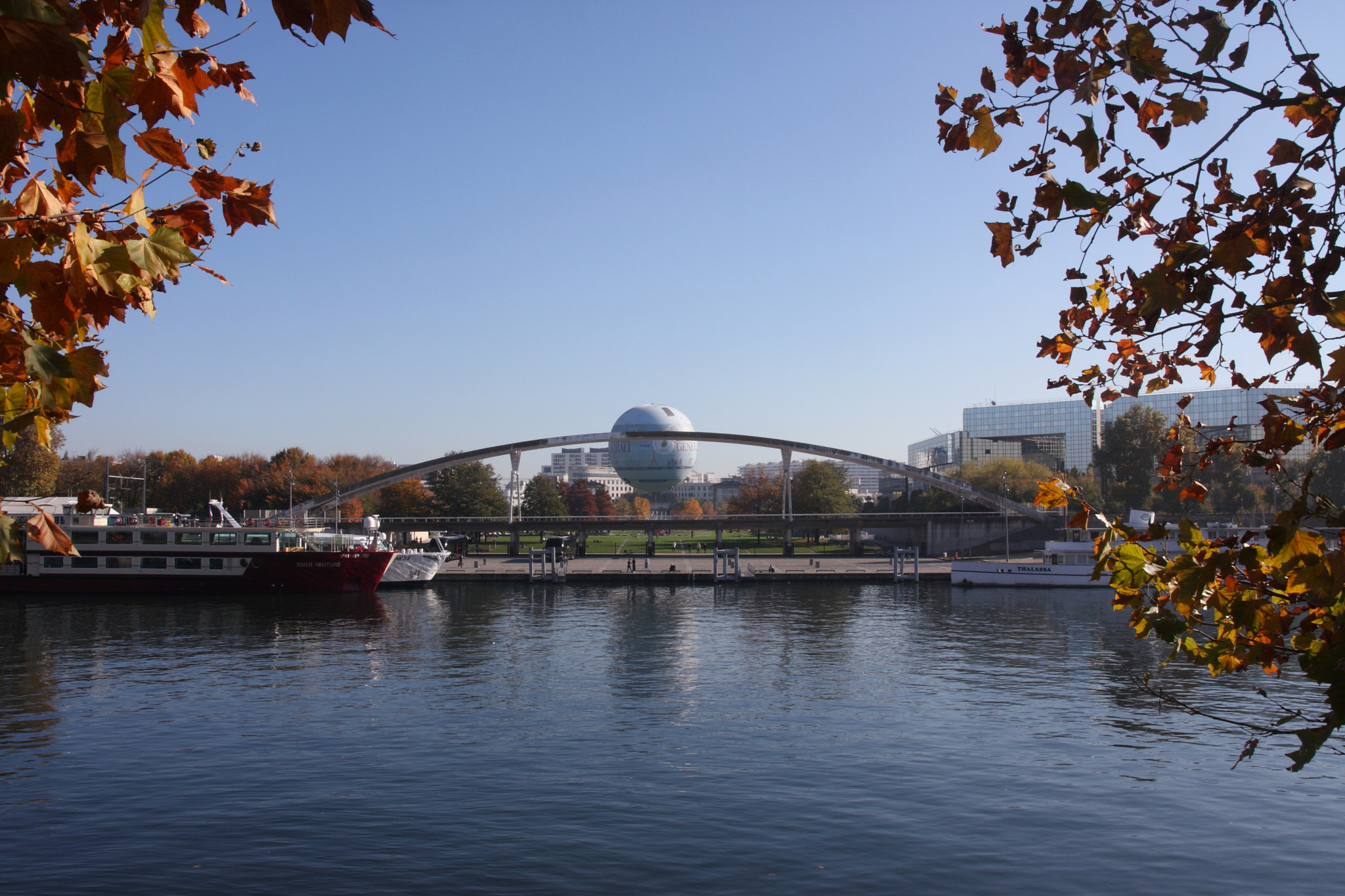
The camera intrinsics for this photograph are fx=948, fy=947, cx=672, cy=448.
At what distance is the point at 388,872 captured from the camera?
12.8 metres

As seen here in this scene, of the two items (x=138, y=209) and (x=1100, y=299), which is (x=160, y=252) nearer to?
(x=138, y=209)

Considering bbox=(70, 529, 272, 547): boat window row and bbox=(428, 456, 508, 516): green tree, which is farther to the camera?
bbox=(428, 456, 508, 516): green tree

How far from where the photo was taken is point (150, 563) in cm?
5781

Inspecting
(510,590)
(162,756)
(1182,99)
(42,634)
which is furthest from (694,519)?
(1182,99)

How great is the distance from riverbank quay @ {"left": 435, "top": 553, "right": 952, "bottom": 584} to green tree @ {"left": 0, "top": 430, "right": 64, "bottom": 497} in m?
31.1

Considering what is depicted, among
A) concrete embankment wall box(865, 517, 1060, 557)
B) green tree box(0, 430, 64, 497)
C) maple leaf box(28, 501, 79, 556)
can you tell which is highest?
green tree box(0, 430, 64, 497)

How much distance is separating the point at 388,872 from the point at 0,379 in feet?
34.8

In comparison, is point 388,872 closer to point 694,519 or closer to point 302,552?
point 302,552

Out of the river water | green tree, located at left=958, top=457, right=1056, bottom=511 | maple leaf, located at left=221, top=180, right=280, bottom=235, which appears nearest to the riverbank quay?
green tree, located at left=958, top=457, right=1056, bottom=511

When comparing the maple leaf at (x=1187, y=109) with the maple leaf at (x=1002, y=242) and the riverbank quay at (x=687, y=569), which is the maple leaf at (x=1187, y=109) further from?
the riverbank quay at (x=687, y=569)

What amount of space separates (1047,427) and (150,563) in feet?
492

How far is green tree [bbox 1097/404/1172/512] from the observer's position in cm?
9056

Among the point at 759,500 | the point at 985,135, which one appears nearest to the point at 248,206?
the point at 985,135

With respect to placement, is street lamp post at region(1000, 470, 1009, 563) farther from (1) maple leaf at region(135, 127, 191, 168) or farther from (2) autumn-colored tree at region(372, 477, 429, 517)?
(1) maple leaf at region(135, 127, 191, 168)
